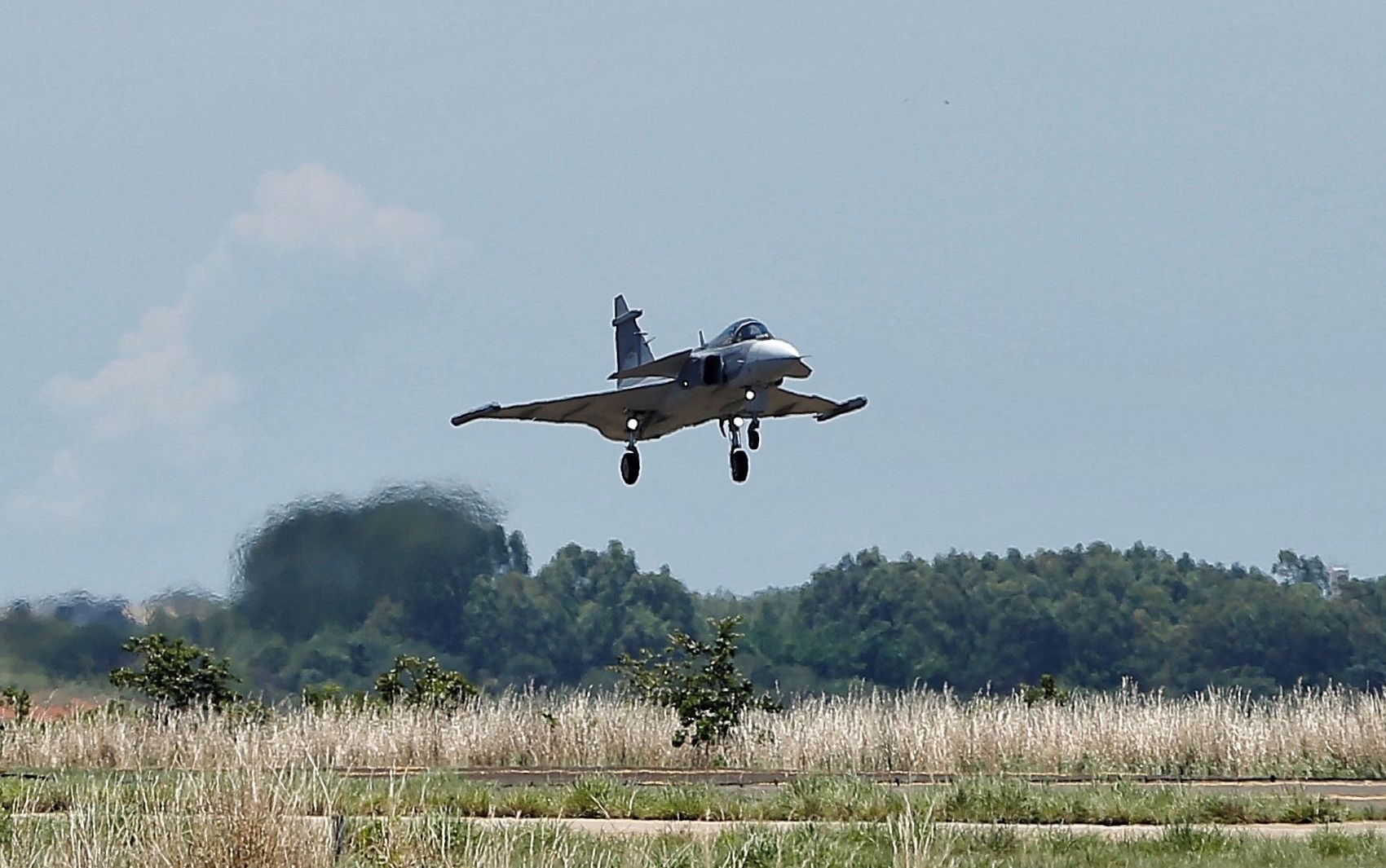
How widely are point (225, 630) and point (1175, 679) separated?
A: 3150 centimetres

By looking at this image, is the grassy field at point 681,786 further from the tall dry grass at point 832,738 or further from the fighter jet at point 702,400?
the fighter jet at point 702,400

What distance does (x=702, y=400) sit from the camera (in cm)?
2708

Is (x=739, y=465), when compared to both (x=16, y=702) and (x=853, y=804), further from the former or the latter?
(x=16, y=702)

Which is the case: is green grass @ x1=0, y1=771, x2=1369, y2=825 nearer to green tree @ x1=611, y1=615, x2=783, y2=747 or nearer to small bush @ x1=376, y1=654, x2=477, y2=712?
green tree @ x1=611, y1=615, x2=783, y2=747

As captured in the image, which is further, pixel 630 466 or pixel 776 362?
pixel 630 466

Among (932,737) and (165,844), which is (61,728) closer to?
(932,737)

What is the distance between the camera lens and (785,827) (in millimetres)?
15508

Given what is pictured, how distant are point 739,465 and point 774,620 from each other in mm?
23088

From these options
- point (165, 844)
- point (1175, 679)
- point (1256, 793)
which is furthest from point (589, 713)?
point (1175, 679)

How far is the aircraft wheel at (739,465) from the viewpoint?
26.5 m

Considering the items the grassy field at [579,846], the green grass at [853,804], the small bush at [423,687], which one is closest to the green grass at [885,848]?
the grassy field at [579,846]

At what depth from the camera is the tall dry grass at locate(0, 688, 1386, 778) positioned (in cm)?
2561

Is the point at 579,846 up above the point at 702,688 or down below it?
below

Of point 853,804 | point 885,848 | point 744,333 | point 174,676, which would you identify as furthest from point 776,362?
point 174,676
